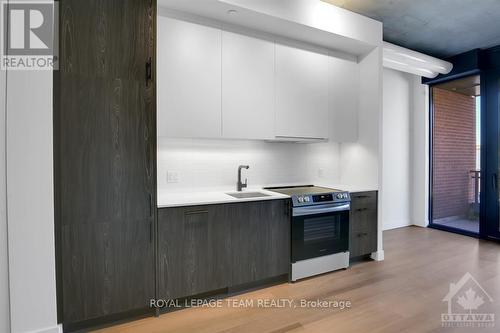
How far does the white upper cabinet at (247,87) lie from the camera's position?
2.78 meters

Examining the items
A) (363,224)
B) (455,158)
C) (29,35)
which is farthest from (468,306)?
(29,35)

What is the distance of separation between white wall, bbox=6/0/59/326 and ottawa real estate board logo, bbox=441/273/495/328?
302cm

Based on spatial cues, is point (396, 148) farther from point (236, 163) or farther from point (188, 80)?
point (188, 80)

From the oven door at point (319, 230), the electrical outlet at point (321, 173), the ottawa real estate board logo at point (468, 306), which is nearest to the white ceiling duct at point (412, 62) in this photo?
the electrical outlet at point (321, 173)

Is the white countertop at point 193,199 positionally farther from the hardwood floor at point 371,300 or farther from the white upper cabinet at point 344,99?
the white upper cabinet at point 344,99

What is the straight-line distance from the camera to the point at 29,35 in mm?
1882

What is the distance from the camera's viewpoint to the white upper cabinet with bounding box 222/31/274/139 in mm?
2775

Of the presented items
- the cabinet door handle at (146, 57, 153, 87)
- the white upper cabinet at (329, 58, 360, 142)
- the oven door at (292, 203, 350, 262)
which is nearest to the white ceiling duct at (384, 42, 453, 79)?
the white upper cabinet at (329, 58, 360, 142)

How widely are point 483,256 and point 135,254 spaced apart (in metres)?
4.27

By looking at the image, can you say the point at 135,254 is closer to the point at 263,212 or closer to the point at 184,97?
the point at 263,212

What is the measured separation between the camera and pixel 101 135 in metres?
2.06

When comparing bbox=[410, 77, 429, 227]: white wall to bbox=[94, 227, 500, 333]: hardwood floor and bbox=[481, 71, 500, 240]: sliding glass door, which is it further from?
bbox=[94, 227, 500, 333]: hardwood floor

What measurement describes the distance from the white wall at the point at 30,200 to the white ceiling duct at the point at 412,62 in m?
3.99

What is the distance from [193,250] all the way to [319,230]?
142cm
